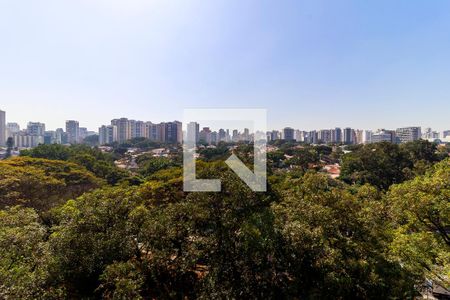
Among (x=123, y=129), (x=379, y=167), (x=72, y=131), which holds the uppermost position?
(x=72, y=131)

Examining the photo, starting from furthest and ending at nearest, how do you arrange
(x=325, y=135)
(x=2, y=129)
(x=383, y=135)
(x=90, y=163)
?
(x=325, y=135) → (x=383, y=135) → (x=2, y=129) → (x=90, y=163)

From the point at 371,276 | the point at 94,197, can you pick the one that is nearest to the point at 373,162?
the point at 371,276

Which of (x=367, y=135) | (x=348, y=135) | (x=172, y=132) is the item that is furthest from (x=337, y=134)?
(x=172, y=132)

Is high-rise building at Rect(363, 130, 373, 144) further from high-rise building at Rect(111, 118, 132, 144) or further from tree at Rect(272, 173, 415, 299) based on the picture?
tree at Rect(272, 173, 415, 299)

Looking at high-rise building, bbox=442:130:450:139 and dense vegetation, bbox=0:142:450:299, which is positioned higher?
high-rise building, bbox=442:130:450:139

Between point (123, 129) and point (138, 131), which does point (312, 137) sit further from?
point (123, 129)

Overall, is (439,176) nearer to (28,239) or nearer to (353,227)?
(353,227)

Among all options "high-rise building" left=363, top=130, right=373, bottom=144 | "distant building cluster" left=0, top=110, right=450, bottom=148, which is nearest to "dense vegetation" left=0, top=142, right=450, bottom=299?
"distant building cluster" left=0, top=110, right=450, bottom=148

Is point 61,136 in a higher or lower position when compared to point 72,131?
lower

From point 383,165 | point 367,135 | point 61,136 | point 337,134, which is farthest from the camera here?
point 61,136
